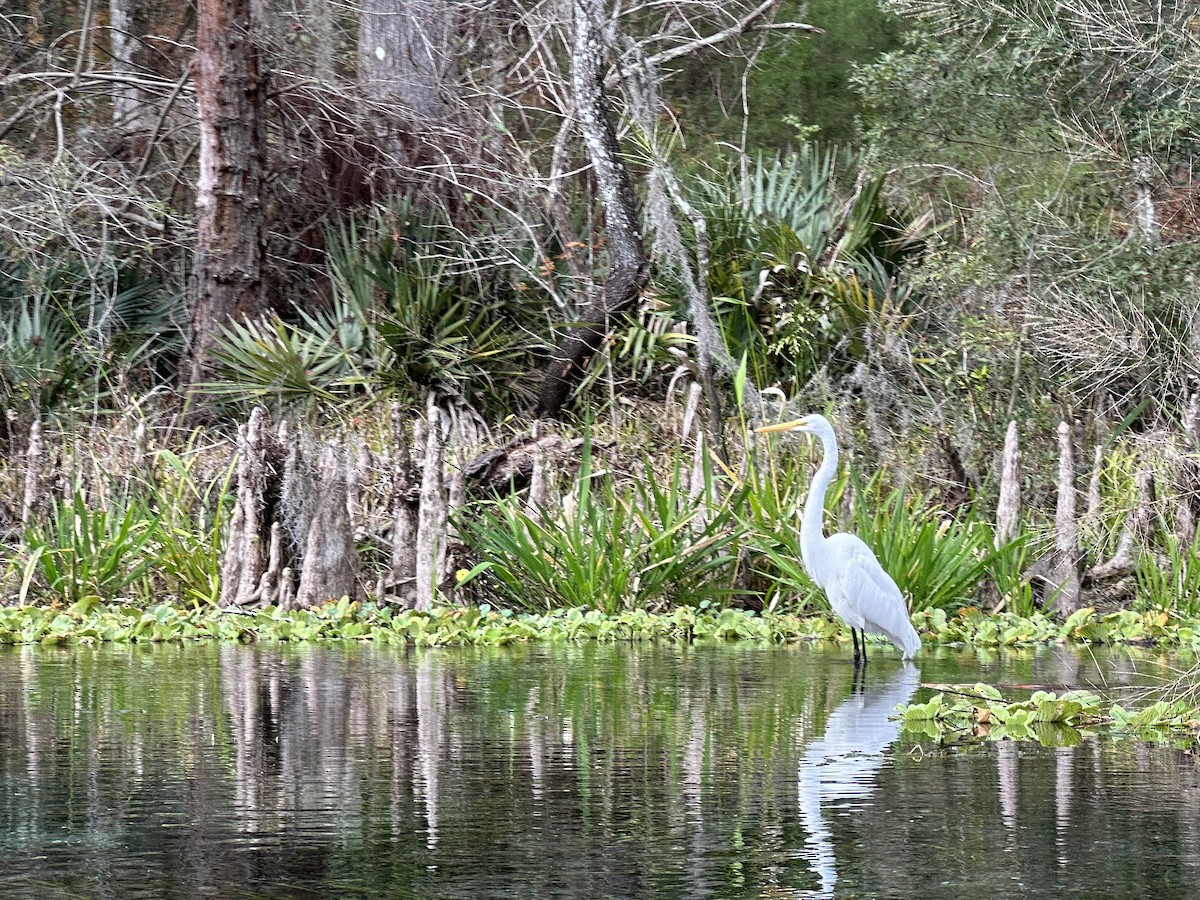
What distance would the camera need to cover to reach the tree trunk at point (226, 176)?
1647 cm

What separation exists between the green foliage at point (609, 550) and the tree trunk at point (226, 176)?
216 inches

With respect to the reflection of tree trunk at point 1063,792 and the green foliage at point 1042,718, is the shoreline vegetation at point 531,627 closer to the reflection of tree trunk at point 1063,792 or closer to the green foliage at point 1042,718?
the green foliage at point 1042,718

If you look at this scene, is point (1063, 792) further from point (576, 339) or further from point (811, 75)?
point (811, 75)

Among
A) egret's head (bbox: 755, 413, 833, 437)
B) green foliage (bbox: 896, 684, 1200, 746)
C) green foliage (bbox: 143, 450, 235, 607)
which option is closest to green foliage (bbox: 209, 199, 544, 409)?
green foliage (bbox: 143, 450, 235, 607)

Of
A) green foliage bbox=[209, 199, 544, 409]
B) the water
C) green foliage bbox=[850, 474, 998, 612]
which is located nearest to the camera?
the water

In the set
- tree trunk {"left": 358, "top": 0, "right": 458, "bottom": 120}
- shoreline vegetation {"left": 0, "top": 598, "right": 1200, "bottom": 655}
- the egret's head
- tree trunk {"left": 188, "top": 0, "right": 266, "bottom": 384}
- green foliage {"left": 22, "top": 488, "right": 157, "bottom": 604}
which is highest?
tree trunk {"left": 358, "top": 0, "right": 458, "bottom": 120}

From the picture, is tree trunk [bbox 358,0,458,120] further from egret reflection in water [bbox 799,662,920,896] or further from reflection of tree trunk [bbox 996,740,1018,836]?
reflection of tree trunk [bbox 996,740,1018,836]

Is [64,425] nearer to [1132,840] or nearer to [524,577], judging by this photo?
[524,577]

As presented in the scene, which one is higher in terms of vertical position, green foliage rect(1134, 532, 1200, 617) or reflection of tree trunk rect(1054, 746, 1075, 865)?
green foliage rect(1134, 532, 1200, 617)

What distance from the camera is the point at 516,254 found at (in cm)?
1772

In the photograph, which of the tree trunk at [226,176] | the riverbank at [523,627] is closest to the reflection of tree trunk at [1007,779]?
the riverbank at [523,627]

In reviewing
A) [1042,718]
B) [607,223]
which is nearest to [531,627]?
[1042,718]

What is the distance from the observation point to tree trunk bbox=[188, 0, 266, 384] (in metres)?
16.5

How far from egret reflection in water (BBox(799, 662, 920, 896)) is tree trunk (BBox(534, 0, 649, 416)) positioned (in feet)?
27.3
